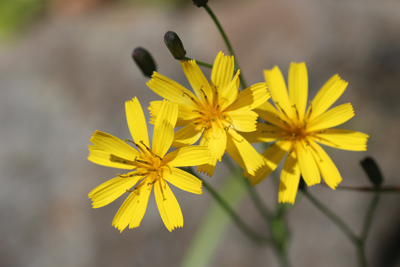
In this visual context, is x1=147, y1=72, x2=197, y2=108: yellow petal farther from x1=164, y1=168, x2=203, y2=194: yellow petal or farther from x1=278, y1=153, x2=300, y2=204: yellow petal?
x1=278, y1=153, x2=300, y2=204: yellow petal

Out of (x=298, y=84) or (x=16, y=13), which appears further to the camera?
(x=16, y=13)

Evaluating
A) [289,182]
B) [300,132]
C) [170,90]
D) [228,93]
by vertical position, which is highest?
[170,90]

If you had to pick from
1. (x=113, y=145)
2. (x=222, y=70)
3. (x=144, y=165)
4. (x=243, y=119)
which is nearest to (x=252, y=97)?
(x=243, y=119)

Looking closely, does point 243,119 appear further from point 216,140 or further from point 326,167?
point 326,167

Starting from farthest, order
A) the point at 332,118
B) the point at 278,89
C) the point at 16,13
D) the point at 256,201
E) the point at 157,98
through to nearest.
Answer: the point at 16,13, the point at 157,98, the point at 256,201, the point at 278,89, the point at 332,118

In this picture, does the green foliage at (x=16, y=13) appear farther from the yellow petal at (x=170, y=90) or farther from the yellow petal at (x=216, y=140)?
the yellow petal at (x=216, y=140)

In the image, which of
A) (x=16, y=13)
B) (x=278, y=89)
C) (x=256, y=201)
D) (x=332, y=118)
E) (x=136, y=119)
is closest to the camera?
(x=136, y=119)

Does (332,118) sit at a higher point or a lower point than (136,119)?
lower
